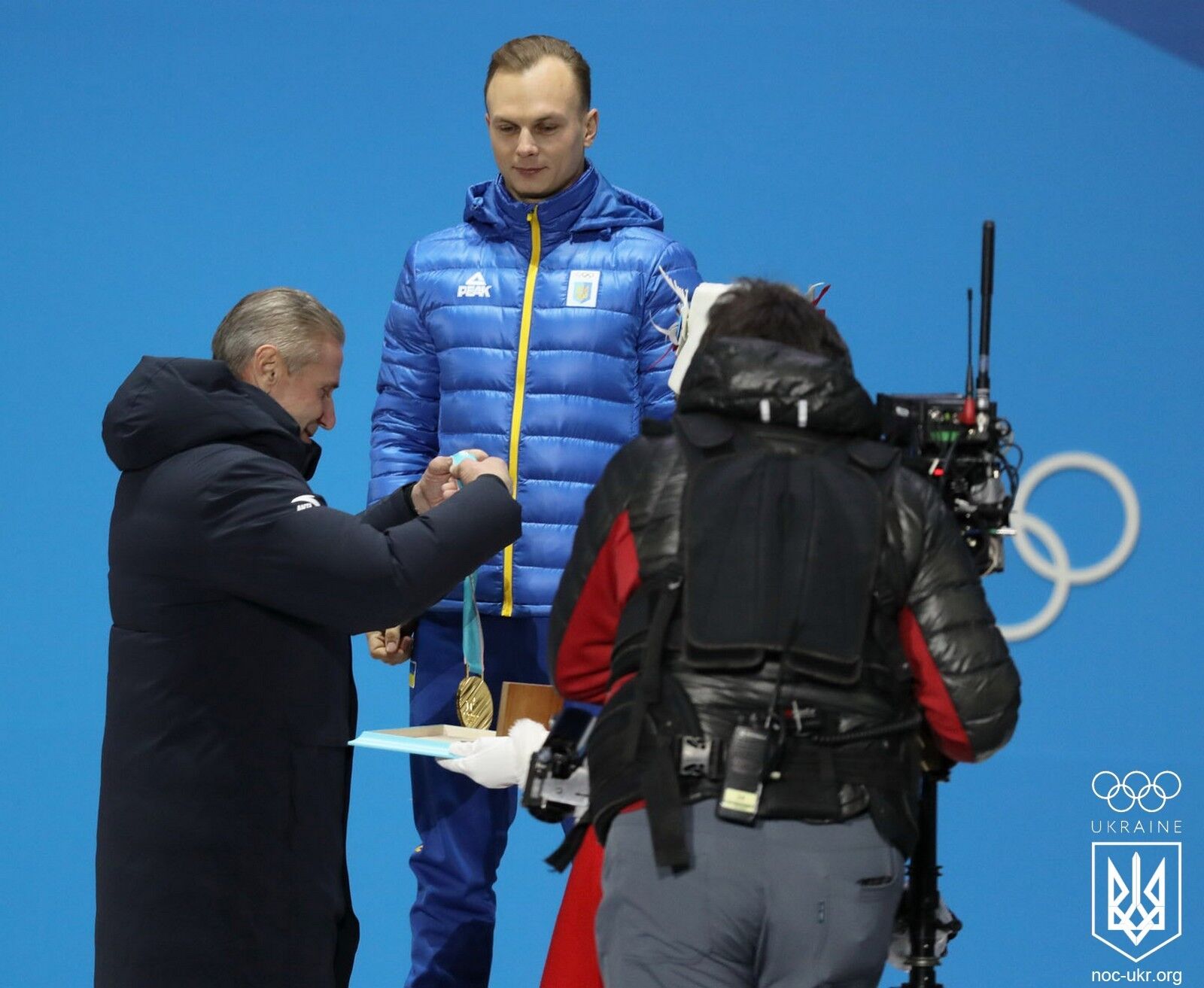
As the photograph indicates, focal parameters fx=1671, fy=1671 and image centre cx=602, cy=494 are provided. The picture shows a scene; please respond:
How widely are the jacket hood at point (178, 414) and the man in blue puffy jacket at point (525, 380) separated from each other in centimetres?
52

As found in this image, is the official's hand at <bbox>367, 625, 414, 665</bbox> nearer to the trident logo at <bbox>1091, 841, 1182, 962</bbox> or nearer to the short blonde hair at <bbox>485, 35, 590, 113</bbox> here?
the short blonde hair at <bbox>485, 35, 590, 113</bbox>

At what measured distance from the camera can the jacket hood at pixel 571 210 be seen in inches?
112

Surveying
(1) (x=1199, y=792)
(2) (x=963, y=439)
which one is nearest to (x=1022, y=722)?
(1) (x=1199, y=792)

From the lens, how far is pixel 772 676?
5.70 ft

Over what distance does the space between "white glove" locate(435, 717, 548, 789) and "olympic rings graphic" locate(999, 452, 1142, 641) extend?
2.73m

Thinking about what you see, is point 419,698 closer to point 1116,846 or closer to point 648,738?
point 648,738

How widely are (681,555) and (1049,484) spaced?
329cm

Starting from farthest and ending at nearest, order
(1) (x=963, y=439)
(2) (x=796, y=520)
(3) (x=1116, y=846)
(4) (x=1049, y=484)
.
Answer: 1. (4) (x=1049, y=484)
2. (3) (x=1116, y=846)
3. (1) (x=963, y=439)
4. (2) (x=796, y=520)

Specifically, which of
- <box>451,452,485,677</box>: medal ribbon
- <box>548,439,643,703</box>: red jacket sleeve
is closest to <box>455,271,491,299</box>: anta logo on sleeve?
<box>451,452,485,677</box>: medal ribbon

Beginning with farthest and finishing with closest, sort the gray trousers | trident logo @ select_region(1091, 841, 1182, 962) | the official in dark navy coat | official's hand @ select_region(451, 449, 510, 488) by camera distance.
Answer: trident logo @ select_region(1091, 841, 1182, 962) → official's hand @ select_region(451, 449, 510, 488) → the official in dark navy coat → the gray trousers

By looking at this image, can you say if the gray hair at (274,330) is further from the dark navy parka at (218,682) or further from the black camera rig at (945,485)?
the black camera rig at (945,485)

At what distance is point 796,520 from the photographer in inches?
68.6

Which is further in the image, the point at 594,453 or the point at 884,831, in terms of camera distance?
the point at 594,453

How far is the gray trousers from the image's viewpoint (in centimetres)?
171
